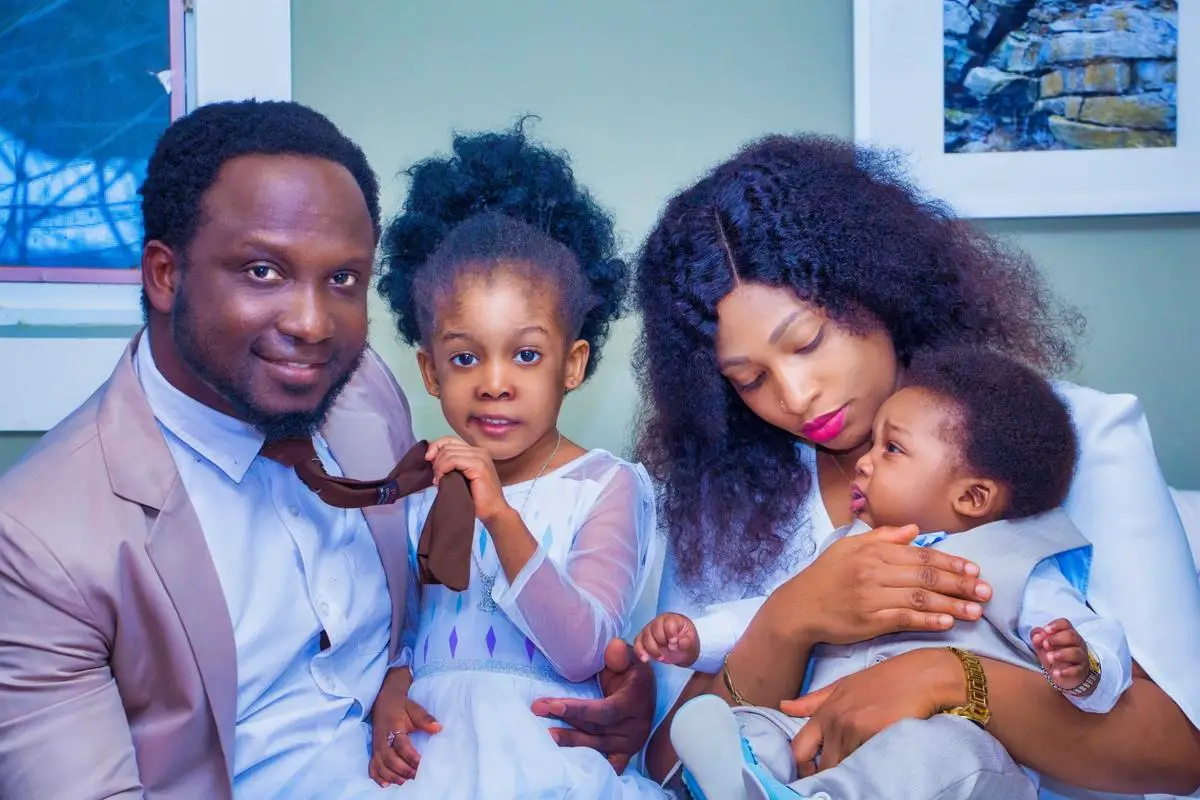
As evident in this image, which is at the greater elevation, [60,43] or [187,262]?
[60,43]

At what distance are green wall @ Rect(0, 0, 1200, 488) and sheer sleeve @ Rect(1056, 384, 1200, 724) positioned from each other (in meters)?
1.03

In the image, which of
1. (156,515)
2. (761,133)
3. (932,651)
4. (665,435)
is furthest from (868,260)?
(156,515)

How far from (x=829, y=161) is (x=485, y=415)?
791mm

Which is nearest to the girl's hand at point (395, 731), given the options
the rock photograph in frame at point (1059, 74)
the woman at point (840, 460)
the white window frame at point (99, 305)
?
the woman at point (840, 460)

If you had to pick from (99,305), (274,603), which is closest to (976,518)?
(274,603)

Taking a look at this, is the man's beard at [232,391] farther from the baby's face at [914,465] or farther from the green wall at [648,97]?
the green wall at [648,97]

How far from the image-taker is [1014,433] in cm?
171

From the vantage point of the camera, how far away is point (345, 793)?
1697 mm

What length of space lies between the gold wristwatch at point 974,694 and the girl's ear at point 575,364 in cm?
86

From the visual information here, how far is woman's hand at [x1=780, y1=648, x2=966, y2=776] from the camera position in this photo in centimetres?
152

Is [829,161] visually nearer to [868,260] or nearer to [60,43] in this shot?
[868,260]

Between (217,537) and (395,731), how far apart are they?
0.43 metres

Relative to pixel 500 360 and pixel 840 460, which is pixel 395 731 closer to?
pixel 500 360

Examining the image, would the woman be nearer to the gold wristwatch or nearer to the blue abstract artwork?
the gold wristwatch
